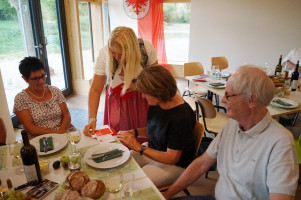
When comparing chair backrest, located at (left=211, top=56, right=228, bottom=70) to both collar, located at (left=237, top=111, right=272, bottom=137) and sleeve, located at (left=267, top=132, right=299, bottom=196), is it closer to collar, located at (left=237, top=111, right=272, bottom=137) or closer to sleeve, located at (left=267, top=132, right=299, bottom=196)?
collar, located at (left=237, top=111, right=272, bottom=137)

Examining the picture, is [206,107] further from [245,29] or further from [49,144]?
[245,29]

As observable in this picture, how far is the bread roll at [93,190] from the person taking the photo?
1071 mm

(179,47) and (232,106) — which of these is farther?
(179,47)

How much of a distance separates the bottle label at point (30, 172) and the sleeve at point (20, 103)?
1.02m

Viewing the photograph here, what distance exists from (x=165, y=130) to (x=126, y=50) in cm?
72

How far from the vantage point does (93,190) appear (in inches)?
42.3

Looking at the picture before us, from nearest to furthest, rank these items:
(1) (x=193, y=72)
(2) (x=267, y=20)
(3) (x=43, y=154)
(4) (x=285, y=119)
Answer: (3) (x=43, y=154) < (4) (x=285, y=119) < (1) (x=193, y=72) < (2) (x=267, y=20)

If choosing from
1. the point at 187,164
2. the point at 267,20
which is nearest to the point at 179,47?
the point at 267,20

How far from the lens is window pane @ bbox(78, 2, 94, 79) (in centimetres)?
524

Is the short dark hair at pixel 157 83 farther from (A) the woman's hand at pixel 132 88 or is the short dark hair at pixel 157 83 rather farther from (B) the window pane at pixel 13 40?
(B) the window pane at pixel 13 40

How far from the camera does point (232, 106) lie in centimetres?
123

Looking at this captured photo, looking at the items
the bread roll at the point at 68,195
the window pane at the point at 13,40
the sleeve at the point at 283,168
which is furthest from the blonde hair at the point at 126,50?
the window pane at the point at 13,40

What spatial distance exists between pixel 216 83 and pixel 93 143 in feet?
7.34

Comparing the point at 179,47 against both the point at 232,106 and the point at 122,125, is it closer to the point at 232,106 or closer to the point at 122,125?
the point at 122,125
